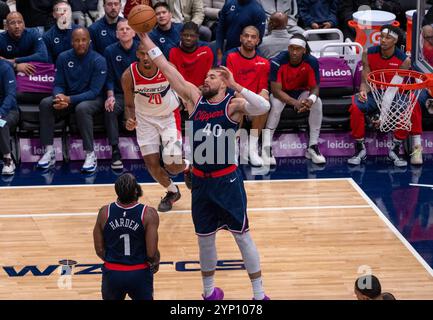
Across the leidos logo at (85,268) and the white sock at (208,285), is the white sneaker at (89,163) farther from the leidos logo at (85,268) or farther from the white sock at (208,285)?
the white sock at (208,285)

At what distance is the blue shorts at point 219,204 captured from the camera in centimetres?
737

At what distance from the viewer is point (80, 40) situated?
11.7 metres

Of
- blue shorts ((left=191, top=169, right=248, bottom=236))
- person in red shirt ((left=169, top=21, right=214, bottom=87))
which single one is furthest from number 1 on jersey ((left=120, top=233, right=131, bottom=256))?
person in red shirt ((left=169, top=21, right=214, bottom=87))

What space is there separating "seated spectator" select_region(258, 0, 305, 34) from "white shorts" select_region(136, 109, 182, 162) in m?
4.28

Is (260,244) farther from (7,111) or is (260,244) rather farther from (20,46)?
(20,46)

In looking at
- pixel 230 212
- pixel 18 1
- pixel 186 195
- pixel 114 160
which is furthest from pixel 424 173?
pixel 18 1

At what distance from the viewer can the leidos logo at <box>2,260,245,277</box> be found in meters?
8.41

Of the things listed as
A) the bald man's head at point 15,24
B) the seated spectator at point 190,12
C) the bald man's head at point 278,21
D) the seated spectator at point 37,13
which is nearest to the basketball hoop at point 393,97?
the bald man's head at point 278,21

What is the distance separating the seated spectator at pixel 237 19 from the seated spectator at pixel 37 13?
2.67 meters

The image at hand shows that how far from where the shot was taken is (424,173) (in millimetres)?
11617

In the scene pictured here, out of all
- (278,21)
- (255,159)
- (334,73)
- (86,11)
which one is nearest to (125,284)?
(255,159)

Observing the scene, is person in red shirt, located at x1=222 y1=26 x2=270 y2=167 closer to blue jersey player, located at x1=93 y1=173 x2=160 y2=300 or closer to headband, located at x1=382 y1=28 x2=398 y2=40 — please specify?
headband, located at x1=382 y1=28 x2=398 y2=40

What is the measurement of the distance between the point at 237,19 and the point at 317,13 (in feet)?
6.96

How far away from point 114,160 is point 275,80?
246 cm
